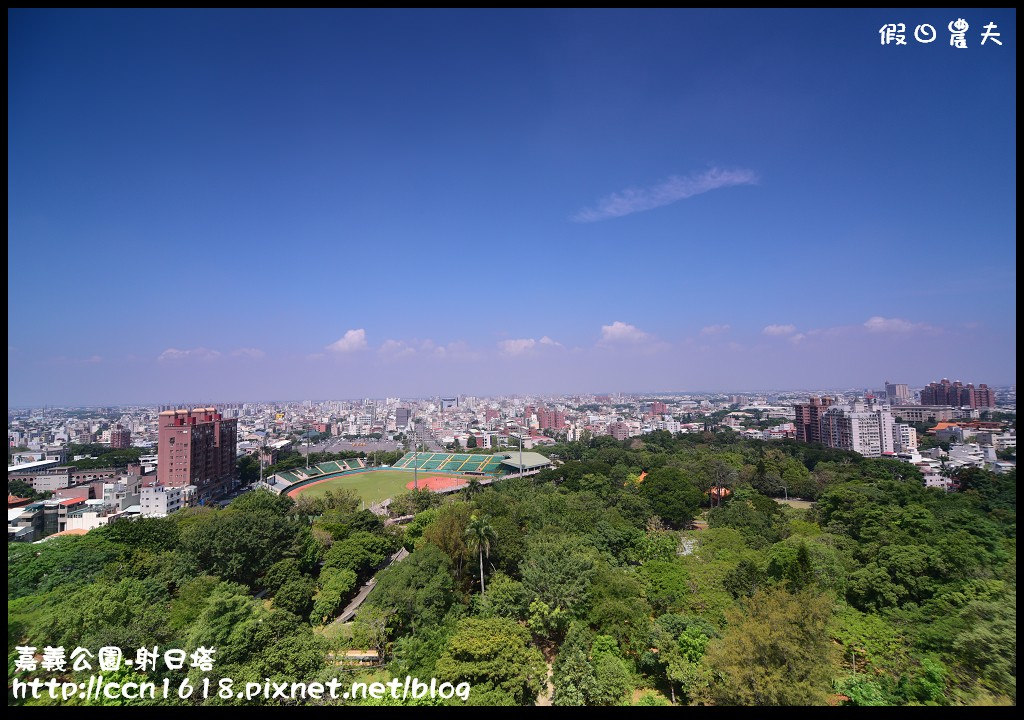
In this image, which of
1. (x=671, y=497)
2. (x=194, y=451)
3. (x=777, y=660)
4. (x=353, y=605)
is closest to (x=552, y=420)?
(x=194, y=451)

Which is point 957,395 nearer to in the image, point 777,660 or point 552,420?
point 552,420

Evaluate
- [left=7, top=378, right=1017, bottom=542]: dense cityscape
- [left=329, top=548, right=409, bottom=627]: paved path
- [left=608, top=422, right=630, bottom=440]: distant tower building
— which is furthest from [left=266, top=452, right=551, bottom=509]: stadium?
[left=608, top=422, right=630, bottom=440]: distant tower building

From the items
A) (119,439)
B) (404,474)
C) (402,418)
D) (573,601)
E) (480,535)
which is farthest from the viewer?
(402,418)

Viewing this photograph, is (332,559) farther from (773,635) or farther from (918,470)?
(918,470)

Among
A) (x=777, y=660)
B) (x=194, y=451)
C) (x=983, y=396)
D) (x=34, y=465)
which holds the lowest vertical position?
(x=34, y=465)

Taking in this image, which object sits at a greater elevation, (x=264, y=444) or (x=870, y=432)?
(x=870, y=432)

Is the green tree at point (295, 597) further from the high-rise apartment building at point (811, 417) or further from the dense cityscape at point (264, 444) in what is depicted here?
the high-rise apartment building at point (811, 417)
